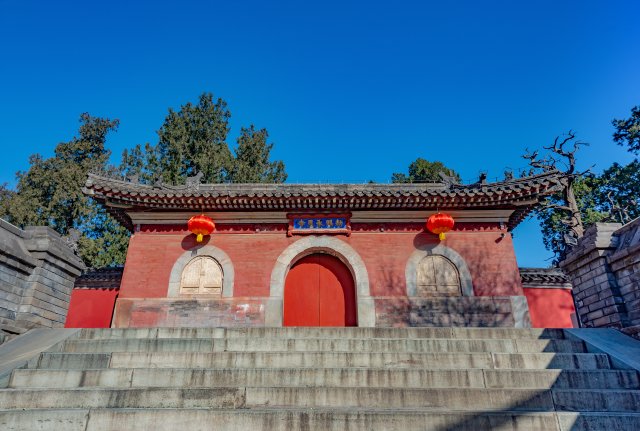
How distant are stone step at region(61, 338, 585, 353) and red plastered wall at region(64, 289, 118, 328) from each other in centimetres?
797

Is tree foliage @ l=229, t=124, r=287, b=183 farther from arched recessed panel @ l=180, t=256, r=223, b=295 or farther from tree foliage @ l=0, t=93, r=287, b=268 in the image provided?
arched recessed panel @ l=180, t=256, r=223, b=295

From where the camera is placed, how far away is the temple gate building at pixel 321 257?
926cm

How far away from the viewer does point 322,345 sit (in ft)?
17.7

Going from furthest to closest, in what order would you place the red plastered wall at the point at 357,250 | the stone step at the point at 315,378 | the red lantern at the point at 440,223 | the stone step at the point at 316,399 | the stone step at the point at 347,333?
the red plastered wall at the point at 357,250 → the red lantern at the point at 440,223 → the stone step at the point at 347,333 → the stone step at the point at 315,378 → the stone step at the point at 316,399

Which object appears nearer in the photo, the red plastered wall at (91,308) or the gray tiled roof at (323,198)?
the gray tiled roof at (323,198)

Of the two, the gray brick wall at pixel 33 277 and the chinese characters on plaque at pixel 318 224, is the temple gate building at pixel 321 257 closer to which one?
the chinese characters on plaque at pixel 318 224

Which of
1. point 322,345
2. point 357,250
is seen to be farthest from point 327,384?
point 357,250

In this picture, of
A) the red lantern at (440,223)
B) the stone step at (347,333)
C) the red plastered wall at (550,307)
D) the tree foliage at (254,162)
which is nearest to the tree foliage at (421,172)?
the tree foliage at (254,162)

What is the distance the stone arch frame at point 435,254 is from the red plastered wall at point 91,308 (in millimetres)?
9655

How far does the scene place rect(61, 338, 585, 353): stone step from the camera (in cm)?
525

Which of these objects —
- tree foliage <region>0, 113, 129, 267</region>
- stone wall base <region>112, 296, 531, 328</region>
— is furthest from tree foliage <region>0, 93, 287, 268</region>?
stone wall base <region>112, 296, 531, 328</region>

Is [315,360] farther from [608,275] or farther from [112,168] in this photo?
[112,168]

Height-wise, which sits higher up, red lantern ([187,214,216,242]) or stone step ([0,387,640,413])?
red lantern ([187,214,216,242])

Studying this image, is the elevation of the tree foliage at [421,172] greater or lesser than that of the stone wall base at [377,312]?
greater
